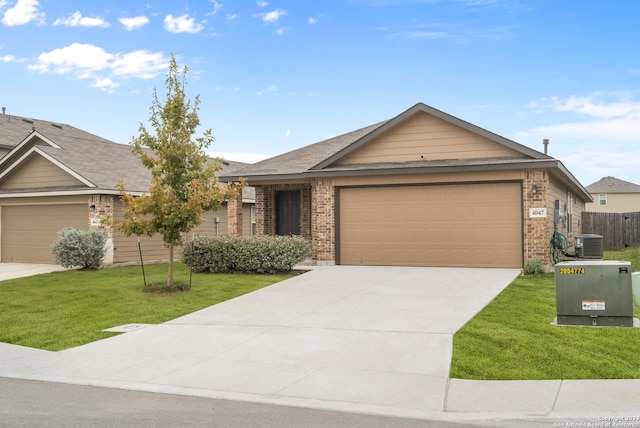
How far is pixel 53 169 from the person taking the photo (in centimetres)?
2264

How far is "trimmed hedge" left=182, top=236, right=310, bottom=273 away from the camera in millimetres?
17281

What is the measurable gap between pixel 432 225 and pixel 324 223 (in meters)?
3.51

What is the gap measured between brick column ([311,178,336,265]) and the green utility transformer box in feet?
33.7

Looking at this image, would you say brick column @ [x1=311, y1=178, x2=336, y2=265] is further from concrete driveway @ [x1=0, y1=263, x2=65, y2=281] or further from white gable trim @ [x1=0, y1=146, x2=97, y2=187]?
concrete driveway @ [x1=0, y1=263, x2=65, y2=281]

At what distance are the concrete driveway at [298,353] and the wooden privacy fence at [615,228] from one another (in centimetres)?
2253

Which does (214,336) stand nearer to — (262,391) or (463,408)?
(262,391)

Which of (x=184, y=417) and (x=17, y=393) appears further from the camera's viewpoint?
(x=17, y=393)

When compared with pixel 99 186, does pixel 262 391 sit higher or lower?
lower

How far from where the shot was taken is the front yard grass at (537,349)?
23.7 ft

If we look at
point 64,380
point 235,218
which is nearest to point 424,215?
point 235,218

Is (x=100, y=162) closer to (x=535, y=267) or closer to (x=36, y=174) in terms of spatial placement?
(x=36, y=174)

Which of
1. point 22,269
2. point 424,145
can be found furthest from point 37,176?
point 424,145

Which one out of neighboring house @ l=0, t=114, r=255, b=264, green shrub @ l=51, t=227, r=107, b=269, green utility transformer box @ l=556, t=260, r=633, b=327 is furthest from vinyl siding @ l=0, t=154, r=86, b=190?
green utility transformer box @ l=556, t=260, r=633, b=327

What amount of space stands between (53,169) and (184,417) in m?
19.3
